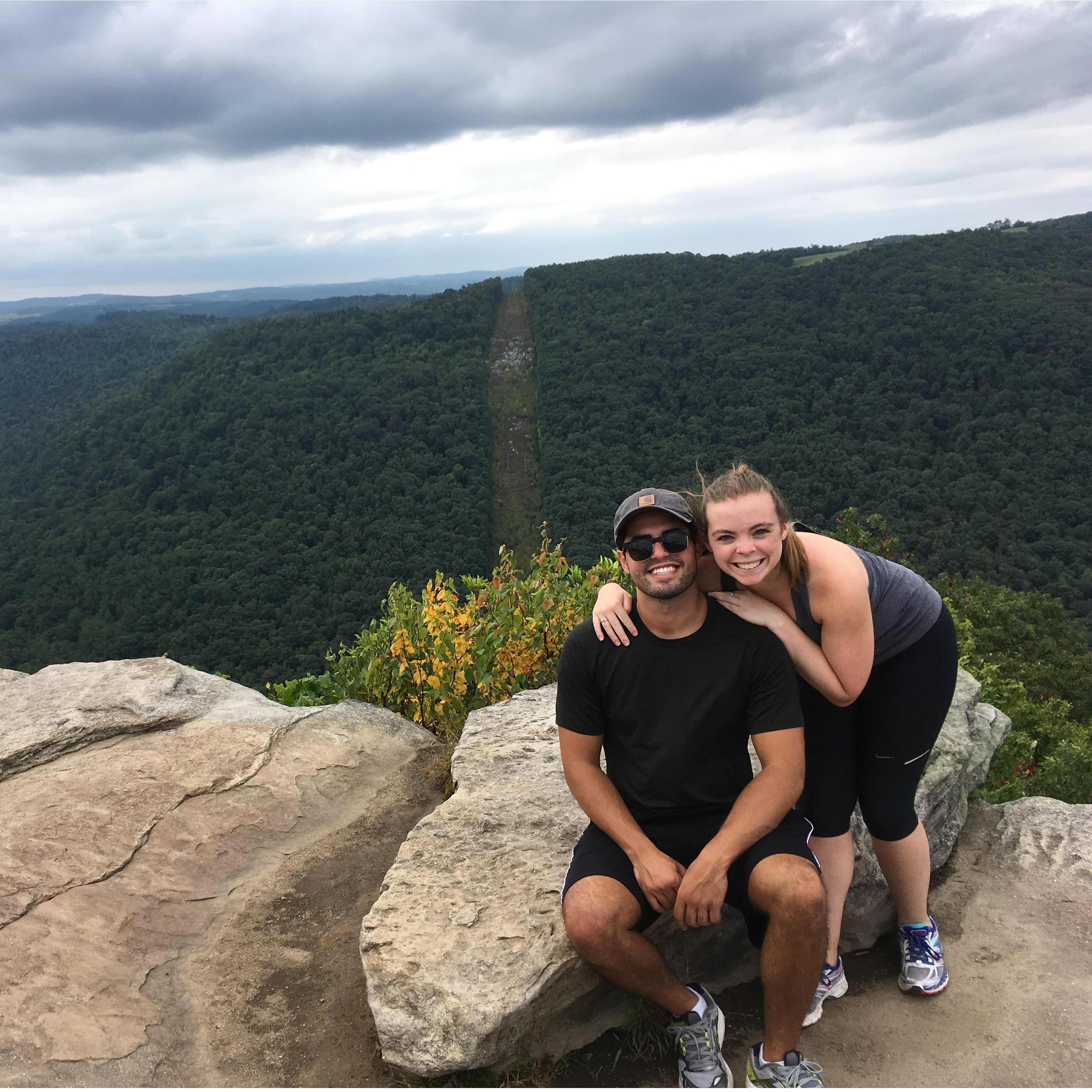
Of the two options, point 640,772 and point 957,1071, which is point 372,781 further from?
point 957,1071

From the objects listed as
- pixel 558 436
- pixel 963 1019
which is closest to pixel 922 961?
pixel 963 1019

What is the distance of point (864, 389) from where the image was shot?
6538cm

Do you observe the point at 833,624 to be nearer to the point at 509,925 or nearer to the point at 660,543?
the point at 660,543

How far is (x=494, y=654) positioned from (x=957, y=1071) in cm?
336

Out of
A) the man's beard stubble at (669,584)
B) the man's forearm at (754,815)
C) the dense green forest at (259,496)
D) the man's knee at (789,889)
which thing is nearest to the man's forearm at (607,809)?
the man's forearm at (754,815)

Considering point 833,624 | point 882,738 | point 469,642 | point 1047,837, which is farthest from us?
point 469,642

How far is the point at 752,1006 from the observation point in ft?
10.3

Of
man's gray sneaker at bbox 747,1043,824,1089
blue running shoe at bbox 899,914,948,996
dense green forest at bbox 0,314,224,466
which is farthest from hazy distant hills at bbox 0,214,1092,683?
man's gray sneaker at bbox 747,1043,824,1089

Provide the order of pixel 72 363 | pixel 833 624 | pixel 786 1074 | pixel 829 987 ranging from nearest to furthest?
pixel 786 1074 < pixel 833 624 < pixel 829 987 < pixel 72 363

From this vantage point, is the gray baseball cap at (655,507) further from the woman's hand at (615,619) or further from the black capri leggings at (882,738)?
the black capri leggings at (882,738)

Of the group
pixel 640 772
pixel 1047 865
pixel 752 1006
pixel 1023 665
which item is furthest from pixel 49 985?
pixel 1023 665

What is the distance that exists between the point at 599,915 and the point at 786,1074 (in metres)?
0.77

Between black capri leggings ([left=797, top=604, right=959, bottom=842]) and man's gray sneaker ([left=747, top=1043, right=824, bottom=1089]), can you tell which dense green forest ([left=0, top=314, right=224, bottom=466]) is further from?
man's gray sneaker ([left=747, top=1043, right=824, bottom=1089])

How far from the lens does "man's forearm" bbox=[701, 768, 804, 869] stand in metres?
2.68
